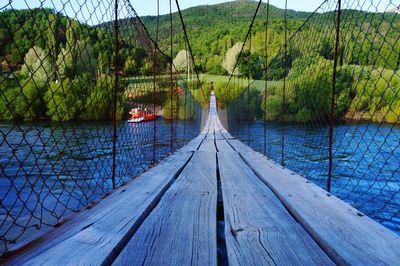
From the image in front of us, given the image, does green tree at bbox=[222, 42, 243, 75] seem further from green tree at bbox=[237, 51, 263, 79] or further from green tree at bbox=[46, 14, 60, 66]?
green tree at bbox=[46, 14, 60, 66]

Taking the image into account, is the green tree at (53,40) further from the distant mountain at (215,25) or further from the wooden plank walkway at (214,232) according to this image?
the distant mountain at (215,25)

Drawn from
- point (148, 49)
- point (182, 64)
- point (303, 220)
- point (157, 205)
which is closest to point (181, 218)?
point (157, 205)

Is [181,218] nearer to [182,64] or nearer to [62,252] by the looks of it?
[62,252]

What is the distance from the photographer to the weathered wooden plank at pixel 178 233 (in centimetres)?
72

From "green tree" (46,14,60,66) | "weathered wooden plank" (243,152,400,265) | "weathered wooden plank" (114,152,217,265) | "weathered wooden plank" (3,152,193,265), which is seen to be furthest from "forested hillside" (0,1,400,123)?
"weathered wooden plank" (243,152,400,265)

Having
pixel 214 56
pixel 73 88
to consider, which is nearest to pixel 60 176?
pixel 73 88

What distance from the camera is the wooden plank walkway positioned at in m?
0.72

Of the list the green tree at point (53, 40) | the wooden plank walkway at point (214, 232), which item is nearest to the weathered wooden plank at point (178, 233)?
the wooden plank walkway at point (214, 232)

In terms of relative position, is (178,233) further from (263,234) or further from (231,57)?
(231,57)

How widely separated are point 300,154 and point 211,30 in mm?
44855

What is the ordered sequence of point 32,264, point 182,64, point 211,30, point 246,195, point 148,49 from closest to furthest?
1. point 32,264
2. point 246,195
3. point 148,49
4. point 182,64
5. point 211,30

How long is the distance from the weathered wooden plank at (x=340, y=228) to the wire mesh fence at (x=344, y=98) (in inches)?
18.6

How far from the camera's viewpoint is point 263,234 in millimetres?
851

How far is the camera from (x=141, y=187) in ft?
4.42
